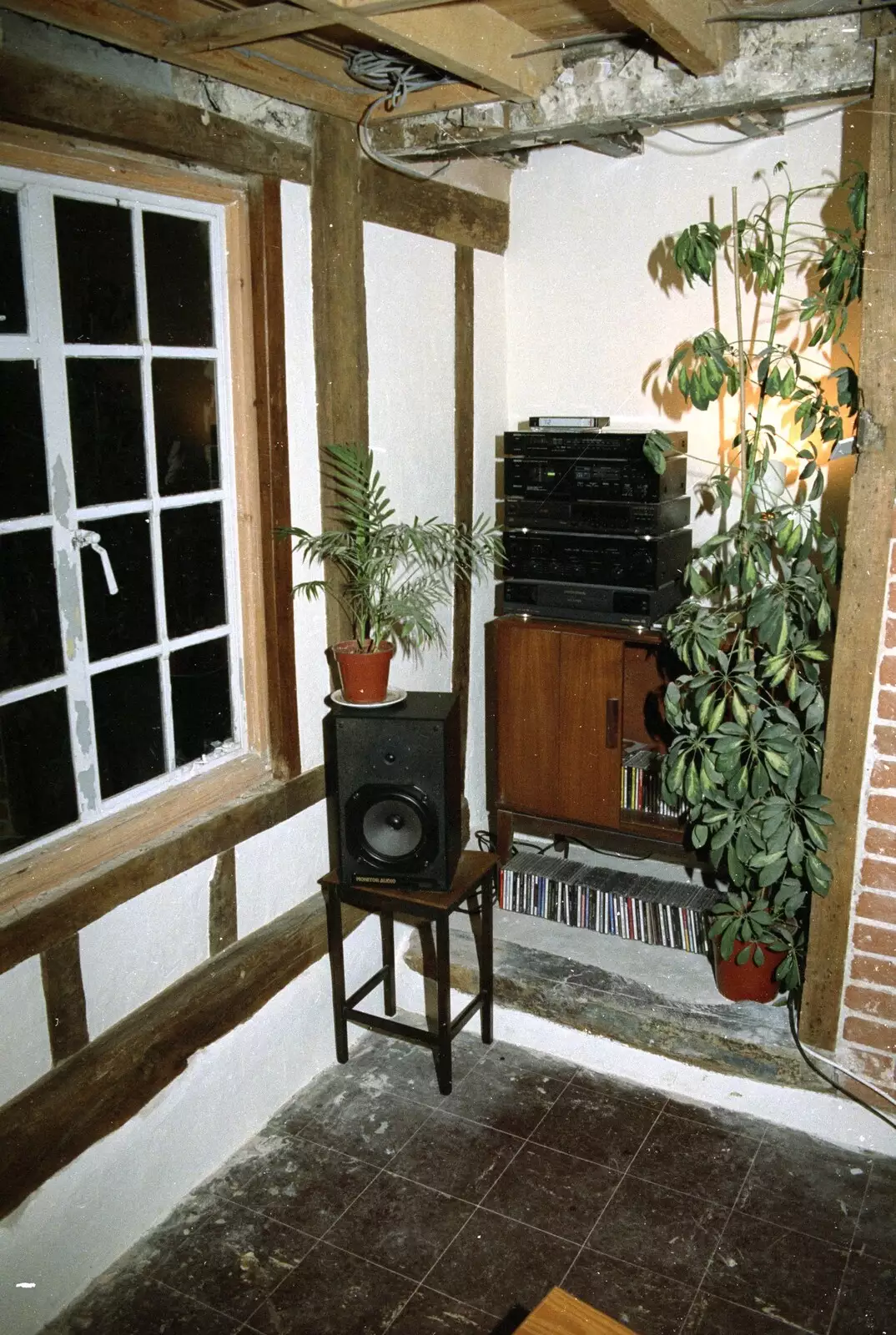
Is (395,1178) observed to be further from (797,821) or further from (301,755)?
(797,821)

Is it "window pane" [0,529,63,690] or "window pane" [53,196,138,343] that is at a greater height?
"window pane" [53,196,138,343]

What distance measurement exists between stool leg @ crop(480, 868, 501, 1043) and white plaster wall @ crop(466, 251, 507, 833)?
906mm

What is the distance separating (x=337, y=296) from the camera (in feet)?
10.2

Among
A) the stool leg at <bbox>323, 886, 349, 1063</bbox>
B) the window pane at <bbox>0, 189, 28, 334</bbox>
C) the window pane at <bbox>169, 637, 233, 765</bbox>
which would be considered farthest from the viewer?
the stool leg at <bbox>323, 886, 349, 1063</bbox>

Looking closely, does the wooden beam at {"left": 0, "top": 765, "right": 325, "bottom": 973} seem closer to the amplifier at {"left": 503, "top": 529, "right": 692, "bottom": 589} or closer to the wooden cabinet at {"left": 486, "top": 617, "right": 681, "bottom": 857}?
the wooden cabinet at {"left": 486, "top": 617, "right": 681, "bottom": 857}

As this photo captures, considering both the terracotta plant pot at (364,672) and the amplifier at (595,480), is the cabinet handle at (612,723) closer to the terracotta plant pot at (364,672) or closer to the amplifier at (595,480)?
the amplifier at (595,480)

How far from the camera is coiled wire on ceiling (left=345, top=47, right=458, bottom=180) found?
8.78ft

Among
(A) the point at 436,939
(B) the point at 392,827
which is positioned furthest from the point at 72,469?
(A) the point at 436,939

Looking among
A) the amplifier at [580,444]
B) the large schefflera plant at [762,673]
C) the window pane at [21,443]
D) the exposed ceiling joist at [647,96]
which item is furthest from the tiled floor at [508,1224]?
the exposed ceiling joist at [647,96]

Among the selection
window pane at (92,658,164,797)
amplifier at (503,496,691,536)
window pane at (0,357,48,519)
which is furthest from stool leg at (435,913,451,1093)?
window pane at (0,357,48,519)

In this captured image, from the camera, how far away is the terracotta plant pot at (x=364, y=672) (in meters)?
3.03

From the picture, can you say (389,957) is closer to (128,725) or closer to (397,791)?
(397,791)

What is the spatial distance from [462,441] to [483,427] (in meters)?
0.19

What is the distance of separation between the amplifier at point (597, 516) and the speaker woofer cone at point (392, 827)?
1114 millimetres
